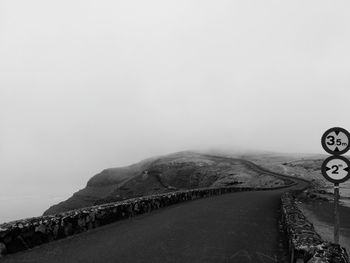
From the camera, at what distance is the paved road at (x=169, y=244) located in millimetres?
10344

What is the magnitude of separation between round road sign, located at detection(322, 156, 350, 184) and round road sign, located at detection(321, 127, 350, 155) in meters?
0.23

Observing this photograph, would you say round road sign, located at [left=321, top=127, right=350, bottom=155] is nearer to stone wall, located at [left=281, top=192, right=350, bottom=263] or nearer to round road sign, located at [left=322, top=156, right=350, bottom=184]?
round road sign, located at [left=322, top=156, right=350, bottom=184]

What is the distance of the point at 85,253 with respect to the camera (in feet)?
35.1

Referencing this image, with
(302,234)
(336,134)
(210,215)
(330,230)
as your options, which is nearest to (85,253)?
(302,234)

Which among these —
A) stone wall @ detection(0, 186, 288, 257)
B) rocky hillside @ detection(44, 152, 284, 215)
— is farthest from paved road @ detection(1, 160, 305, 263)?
rocky hillside @ detection(44, 152, 284, 215)

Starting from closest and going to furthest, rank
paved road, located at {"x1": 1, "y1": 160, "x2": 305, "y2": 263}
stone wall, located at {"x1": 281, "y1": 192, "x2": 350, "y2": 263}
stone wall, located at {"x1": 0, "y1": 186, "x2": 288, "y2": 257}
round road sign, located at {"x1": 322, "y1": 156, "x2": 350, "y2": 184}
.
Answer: stone wall, located at {"x1": 281, "y1": 192, "x2": 350, "y2": 263}, paved road, located at {"x1": 1, "y1": 160, "x2": 305, "y2": 263}, stone wall, located at {"x1": 0, "y1": 186, "x2": 288, "y2": 257}, round road sign, located at {"x1": 322, "y1": 156, "x2": 350, "y2": 184}

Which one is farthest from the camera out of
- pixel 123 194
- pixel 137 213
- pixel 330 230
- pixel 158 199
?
pixel 123 194

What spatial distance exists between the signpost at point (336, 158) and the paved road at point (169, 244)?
2.81m

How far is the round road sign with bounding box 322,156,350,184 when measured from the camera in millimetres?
10695

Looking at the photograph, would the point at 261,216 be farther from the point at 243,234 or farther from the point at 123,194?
the point at 123,194

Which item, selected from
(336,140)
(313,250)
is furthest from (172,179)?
(313,250)

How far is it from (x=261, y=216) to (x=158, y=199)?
6.48 meters

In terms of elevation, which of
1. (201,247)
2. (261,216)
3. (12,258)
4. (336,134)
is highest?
(336,134)

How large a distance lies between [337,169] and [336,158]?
1.05 feet
